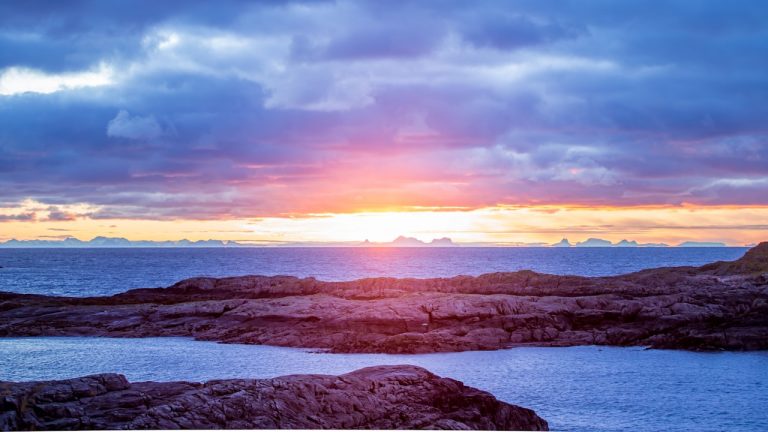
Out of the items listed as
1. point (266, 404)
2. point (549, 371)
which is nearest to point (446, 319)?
point (549, 371)

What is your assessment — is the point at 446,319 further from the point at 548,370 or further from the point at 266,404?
the point at 266,404

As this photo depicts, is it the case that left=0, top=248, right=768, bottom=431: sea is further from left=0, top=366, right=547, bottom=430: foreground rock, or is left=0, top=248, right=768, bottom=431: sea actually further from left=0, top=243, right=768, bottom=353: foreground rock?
left=0, top=366, right=547, bottom=430: foreground rock

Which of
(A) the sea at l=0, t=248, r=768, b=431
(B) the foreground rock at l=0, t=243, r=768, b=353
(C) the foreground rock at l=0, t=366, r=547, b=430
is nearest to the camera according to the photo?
(C) the foreground rock at l=0, t=366, r=547, b=430

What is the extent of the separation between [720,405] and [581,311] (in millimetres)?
21234

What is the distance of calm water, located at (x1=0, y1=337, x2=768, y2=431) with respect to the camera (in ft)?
77.1

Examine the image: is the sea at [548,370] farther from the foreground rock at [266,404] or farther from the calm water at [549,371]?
the foreground rock at [266,404]

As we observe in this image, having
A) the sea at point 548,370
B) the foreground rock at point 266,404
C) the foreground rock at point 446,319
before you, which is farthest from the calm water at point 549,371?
the foreground rock at point 266,404

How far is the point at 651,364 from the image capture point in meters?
34.4

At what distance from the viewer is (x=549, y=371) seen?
106 feet

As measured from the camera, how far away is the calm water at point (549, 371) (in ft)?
77.1

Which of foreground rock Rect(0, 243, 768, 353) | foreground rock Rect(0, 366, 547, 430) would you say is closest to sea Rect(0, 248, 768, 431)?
foreground rock Rect(0, 243, 768, 353)

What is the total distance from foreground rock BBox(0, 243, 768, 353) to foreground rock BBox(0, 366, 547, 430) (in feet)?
63.4

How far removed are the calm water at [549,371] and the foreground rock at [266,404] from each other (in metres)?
3.79

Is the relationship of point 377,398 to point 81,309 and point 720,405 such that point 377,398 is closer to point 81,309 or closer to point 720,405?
point 720,405
